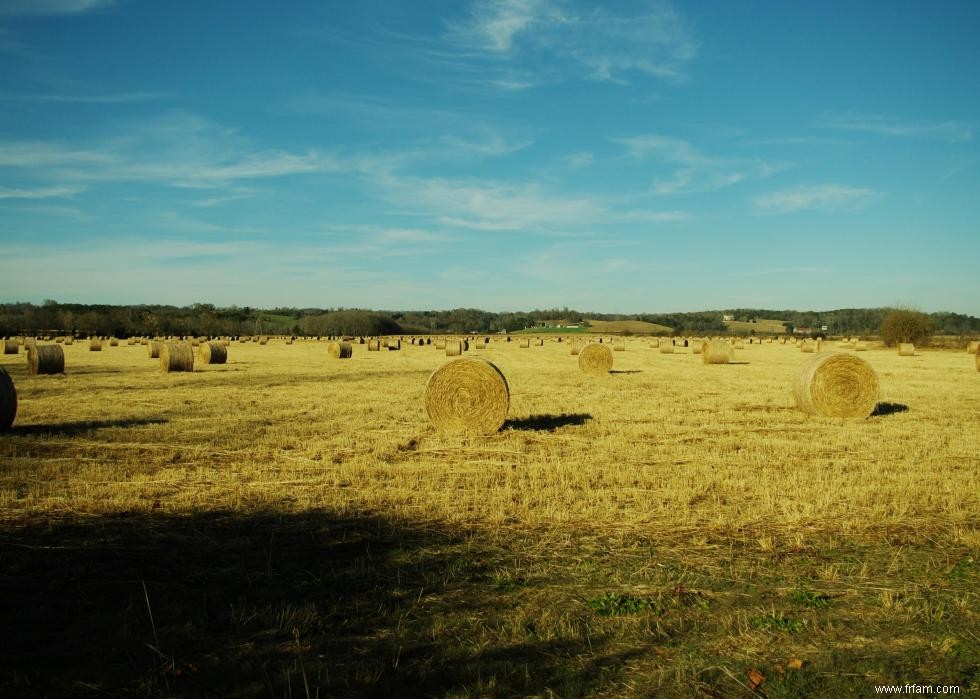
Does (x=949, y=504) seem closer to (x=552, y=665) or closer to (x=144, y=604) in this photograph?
(x=552, y=665)

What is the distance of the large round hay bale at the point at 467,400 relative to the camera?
1434cm

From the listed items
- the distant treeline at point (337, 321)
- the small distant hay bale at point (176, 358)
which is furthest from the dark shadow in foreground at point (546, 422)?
the distant treeline at point (337, 321)

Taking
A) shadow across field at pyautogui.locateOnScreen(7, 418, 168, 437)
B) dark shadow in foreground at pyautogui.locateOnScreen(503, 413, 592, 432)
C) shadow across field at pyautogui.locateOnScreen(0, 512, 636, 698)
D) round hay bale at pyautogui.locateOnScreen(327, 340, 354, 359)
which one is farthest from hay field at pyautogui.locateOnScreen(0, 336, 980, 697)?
round hay bale at pyautogui.locateOnScreen(327, 340, 354, 359)

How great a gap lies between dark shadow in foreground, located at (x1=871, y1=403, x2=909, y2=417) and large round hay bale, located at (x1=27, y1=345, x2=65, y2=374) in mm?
28690

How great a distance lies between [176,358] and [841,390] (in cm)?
2573

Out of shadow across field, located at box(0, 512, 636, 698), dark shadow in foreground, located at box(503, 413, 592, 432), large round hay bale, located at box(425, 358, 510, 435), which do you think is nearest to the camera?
shadow across field, located at box(0, 512, 636, 698)

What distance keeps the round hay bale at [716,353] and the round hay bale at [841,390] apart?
2196 cm

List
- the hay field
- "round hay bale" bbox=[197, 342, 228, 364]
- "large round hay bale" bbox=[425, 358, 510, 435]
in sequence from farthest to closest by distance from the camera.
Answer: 1. "round hay bale" bbox=[197, 342, 228, 364]
2. "large round hay bale" bbox=[425, 358, 510, 435]
3. the hay field

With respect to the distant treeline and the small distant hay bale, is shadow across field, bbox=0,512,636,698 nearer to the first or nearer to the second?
the small distant hay bale

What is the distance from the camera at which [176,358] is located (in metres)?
30.4

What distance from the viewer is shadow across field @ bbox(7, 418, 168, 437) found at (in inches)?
531

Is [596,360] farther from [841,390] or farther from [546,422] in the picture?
[546,422]

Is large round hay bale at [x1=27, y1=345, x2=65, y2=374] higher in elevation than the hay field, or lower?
higher

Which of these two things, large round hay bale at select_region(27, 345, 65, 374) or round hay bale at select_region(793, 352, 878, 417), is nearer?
round hay bale at select_region(793, 352, 878, 417)
